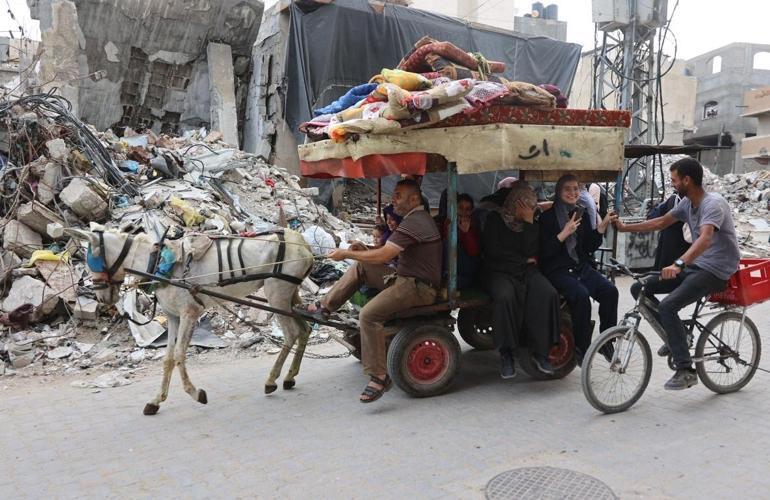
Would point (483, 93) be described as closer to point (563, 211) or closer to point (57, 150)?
point (563, 211)

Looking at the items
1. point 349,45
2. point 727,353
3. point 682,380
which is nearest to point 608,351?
point 682,380

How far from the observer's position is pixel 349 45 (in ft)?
45.0

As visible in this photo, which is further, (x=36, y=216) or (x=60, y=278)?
(x=36, y=216)

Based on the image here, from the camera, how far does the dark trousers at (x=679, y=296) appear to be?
4.41 meters

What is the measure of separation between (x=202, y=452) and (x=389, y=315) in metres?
1.69

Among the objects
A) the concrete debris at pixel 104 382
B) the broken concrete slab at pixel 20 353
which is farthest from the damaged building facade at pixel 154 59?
the concrete debris at pixel 104 382

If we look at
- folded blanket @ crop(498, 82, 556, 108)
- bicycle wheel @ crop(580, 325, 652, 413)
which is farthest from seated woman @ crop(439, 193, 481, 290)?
bicycle wheel @ crop(580, 325, 652, 413)

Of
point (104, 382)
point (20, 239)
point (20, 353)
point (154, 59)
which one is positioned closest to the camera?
A: point (104, 382)

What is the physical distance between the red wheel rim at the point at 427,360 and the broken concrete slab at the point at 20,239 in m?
5.42

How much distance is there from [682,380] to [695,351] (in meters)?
0.36

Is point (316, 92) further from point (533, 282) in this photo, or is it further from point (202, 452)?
point (202, 452)

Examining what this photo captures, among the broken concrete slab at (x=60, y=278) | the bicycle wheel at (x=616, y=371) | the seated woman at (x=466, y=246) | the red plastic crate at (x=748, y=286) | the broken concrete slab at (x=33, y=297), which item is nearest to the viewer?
the bicycle wheel at (x=616, y=371)

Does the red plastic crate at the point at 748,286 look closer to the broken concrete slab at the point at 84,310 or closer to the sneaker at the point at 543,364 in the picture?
the sneaker at the point at 543,364

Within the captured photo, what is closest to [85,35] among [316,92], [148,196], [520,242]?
[316,92]
